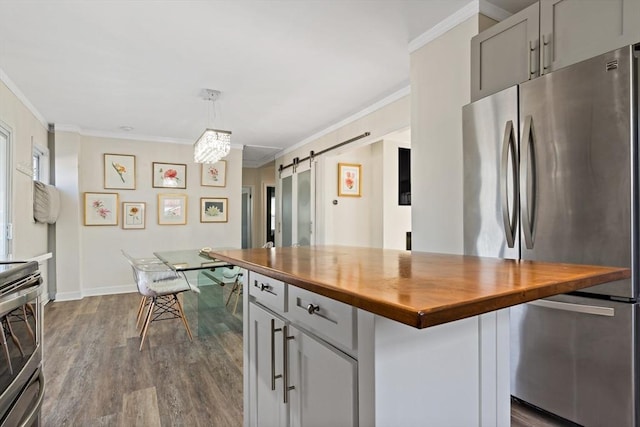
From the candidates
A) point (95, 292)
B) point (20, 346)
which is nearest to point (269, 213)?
point (95, 292)

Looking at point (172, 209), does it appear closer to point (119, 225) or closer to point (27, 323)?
point (119, 225)

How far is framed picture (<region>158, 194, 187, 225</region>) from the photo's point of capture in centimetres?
554

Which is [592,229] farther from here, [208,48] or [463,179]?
[208,48]

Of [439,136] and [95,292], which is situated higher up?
[439,136]

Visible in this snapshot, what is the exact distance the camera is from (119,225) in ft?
17.4

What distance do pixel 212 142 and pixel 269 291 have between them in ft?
8.03

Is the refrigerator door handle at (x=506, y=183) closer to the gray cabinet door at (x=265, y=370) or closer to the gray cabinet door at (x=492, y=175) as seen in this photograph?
the gray cabinet door at (x=492, y=175)

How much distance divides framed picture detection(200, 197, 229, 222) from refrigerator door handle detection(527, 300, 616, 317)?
5.02 meters

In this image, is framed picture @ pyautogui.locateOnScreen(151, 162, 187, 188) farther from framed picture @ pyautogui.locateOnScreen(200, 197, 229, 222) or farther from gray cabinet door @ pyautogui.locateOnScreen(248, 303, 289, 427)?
gray cabinet door @ pyautogui.locateOnScreen(248, 303, 289, 427)

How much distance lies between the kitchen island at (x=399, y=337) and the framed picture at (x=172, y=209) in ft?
15.9

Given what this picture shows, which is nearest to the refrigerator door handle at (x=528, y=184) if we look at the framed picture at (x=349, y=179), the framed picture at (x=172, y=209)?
the framed picture at (x=349, y=179)

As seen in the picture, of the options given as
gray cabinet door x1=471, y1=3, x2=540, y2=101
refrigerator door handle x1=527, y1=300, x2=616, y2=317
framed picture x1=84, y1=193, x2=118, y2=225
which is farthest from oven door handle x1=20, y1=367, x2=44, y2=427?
framed picture x1=84, y1=193, x2=118, y2=225

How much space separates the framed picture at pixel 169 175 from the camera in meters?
5.51

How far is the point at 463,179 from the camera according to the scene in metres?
2.21
